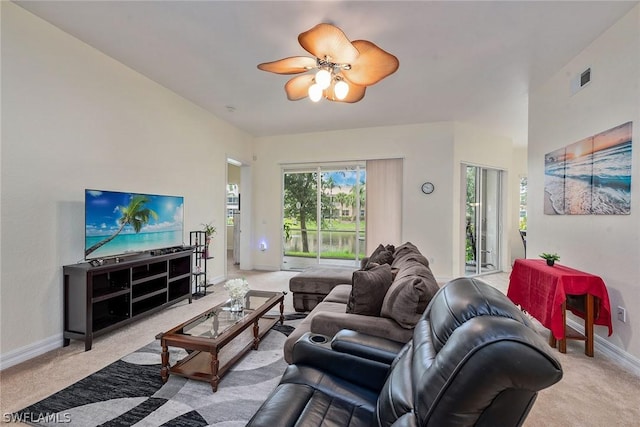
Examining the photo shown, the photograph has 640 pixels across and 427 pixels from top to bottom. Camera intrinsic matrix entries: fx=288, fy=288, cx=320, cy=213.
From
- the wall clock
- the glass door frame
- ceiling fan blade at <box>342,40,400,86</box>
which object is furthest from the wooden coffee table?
the glass door frame

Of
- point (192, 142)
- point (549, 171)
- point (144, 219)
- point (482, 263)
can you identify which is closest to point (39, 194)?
point (144, 219)

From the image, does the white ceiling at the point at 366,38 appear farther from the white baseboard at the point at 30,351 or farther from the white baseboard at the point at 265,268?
the white baseboard at the point at 265,268

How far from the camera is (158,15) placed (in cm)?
244

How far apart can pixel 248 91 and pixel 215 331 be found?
3.08 m

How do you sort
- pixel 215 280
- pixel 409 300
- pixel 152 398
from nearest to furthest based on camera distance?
pixel 409 300 → pixel 152 398 → pixel 215 280

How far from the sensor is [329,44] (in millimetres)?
2100

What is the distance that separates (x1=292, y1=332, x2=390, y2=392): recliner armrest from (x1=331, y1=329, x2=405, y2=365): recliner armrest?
30 millimetres

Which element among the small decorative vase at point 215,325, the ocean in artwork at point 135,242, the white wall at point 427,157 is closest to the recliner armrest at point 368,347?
the small decorative vase at point 215,325

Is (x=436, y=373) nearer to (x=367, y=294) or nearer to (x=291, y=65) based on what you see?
(x=367, y=294)

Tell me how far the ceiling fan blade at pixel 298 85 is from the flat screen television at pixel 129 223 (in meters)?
2.09

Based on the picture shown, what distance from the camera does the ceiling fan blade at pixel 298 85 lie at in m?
2.70

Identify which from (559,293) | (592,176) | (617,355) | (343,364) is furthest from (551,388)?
(592,176)

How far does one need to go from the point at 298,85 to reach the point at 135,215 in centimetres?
231

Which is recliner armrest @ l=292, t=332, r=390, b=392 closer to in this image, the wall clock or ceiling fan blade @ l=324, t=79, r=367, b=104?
ceiling fan blade @ l=324, t=79, r=367, b=104
